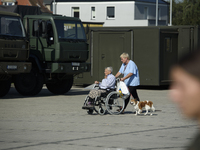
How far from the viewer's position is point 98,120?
9578mm

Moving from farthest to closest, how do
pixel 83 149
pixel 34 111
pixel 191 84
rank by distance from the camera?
pixel 34 111, pixel 83 149, pixel 191 84

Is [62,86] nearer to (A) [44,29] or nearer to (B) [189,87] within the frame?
(A) [44,29]

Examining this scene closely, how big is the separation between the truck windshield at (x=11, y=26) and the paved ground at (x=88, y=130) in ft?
12.5

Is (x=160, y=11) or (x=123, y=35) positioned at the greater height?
(x=160, y=11)

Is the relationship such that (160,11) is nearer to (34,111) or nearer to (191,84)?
(34,111)

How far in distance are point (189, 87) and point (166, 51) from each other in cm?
1925

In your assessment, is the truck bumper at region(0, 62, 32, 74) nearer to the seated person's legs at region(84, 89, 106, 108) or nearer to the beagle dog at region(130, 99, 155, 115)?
the seated person's legs at region(84, 89, 106, 108)

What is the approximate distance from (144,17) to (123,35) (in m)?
47.2

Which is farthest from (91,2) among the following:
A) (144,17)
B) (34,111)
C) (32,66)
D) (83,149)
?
(83,149)

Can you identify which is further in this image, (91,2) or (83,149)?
(91,2)

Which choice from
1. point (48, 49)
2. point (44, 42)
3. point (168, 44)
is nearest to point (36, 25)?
point (44, 42)

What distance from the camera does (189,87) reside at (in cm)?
95

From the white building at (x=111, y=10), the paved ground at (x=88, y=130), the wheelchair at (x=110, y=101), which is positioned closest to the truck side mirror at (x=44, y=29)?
the paved ground at (x=88, y=130)

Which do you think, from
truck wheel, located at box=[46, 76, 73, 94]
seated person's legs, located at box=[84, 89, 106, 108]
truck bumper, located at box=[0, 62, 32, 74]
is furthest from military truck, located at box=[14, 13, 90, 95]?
seated person's legs, located at box=[84, 89, 106, 108]
